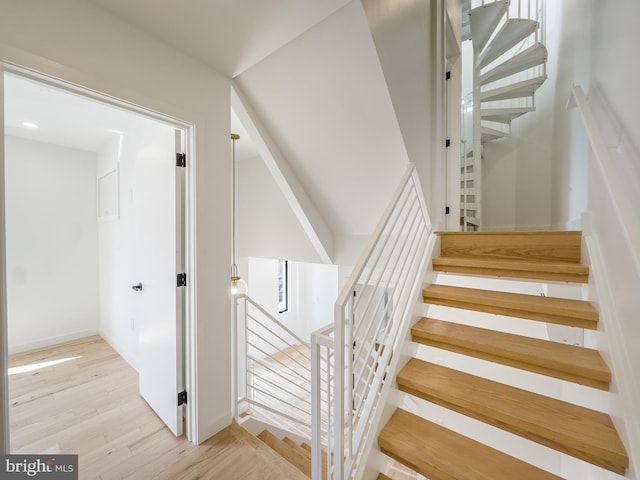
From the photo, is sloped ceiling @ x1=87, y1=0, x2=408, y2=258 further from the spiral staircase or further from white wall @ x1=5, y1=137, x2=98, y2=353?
white wall @ x1=5, y1=137, x2=98, y2=353

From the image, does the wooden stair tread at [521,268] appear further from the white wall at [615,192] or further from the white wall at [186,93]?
the white wall at [186,93]

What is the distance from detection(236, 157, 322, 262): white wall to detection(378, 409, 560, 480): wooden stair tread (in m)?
2.03

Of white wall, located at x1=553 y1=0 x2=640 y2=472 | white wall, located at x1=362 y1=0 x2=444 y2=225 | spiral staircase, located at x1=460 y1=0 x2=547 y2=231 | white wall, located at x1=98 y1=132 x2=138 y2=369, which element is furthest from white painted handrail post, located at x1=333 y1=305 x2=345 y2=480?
spiral staircase, located at x1=460 y1=0 x2=547 y2=231

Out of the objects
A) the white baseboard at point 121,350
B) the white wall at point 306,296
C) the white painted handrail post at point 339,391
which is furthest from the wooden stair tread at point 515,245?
the white wall at point 306,296

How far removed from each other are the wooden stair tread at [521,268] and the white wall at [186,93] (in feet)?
5.25

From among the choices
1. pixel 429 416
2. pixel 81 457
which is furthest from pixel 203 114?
pixel 429 416

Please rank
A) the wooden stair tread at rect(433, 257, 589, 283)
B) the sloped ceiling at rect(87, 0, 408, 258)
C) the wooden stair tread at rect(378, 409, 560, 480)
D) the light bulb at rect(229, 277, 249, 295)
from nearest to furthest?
the wooden stair tread at rect(378, 409, 560, 480)
the sloped ceiling at rect(87, 0, 408, 258)
the wooden stair tread at rect(433, 257, 589, 283)
the light bulb at rect(229, 277, 249, 295)

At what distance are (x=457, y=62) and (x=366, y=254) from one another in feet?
8.52

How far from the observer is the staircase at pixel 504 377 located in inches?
39.2

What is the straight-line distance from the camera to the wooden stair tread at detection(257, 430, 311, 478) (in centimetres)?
177

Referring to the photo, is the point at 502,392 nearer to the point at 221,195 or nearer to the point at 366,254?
the point at 366,254

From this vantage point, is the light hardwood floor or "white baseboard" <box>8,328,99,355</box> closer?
the light hardwood floor

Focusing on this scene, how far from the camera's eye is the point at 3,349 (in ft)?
3.32

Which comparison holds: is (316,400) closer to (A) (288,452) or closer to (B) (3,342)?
(A) (288,452)
